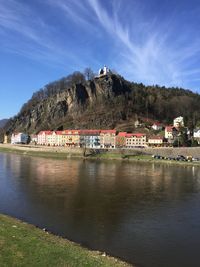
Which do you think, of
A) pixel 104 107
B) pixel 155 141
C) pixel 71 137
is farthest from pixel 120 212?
pixel 104 107

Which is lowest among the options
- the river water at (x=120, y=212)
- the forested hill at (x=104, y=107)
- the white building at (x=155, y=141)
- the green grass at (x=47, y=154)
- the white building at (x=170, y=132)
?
the river water at (x=120, y=212)

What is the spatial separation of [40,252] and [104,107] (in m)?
131

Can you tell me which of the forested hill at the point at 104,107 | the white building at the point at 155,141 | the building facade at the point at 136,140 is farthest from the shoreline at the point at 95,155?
the forested hill at the point at 104,107

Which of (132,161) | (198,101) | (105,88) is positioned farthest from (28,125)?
(132,161)

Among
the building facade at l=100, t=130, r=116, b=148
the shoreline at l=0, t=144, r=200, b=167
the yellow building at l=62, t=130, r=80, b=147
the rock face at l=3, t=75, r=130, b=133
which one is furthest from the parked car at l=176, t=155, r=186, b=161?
the rock face at l=3, t=75, r=130, b=133

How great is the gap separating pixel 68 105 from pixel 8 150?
35904 mm

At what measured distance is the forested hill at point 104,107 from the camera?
143 metres

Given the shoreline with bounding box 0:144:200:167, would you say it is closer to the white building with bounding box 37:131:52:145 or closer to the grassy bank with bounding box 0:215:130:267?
the white building with bounding box 37:131:52:145

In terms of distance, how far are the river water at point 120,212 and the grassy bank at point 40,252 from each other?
226cm

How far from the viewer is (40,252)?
1808 cm

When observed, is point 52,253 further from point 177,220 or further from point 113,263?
point 177,220

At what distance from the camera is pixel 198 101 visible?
568 ft

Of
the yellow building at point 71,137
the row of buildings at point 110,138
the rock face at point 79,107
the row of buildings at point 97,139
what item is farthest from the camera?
the rock face at point 79,107

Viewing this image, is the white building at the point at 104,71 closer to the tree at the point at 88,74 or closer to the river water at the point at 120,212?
the tree at the point at 88,74
